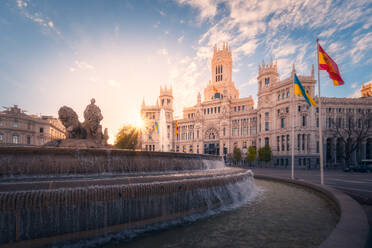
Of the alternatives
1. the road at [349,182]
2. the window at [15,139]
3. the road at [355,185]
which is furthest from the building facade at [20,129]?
the road at [355,185]

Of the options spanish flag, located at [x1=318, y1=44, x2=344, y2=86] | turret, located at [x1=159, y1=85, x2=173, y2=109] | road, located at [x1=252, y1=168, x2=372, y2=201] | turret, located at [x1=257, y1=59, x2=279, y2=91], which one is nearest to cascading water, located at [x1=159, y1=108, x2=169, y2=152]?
turret, located at [x1=159, y1=85, x2=173, y2=109]

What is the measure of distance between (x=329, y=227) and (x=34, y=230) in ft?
26.3

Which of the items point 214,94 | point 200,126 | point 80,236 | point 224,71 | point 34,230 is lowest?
point 80,236

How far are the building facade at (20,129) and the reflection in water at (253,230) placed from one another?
57.1 meters

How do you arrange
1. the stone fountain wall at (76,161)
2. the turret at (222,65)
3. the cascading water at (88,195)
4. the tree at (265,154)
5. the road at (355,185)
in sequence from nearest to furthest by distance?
the cascading water at (88,195) → the stone fountain wall at (76,161) → the road at (355,185) → the tree at (265,154) → the turret at (222,65)

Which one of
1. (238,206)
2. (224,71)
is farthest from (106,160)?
(224,71)

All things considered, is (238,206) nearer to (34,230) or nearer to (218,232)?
(218,232)

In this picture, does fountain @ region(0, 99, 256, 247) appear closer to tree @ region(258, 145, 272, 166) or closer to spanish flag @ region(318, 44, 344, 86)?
spanish flag @ region(318, 44, 344, 86)

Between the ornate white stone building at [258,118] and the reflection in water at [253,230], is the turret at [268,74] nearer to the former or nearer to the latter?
the ornate white stone building at [258,118]

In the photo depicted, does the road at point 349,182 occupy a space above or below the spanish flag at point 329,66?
below

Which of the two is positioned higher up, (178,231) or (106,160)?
(106,160)

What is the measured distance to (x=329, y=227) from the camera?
5.77 metres

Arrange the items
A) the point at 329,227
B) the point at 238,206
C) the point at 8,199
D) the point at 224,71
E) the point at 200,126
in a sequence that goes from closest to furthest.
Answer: the point at 8,199
the point at 329,227
the point at 238,206
the point at 200,126
the point at 224,71

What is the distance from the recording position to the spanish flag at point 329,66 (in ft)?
42.8
